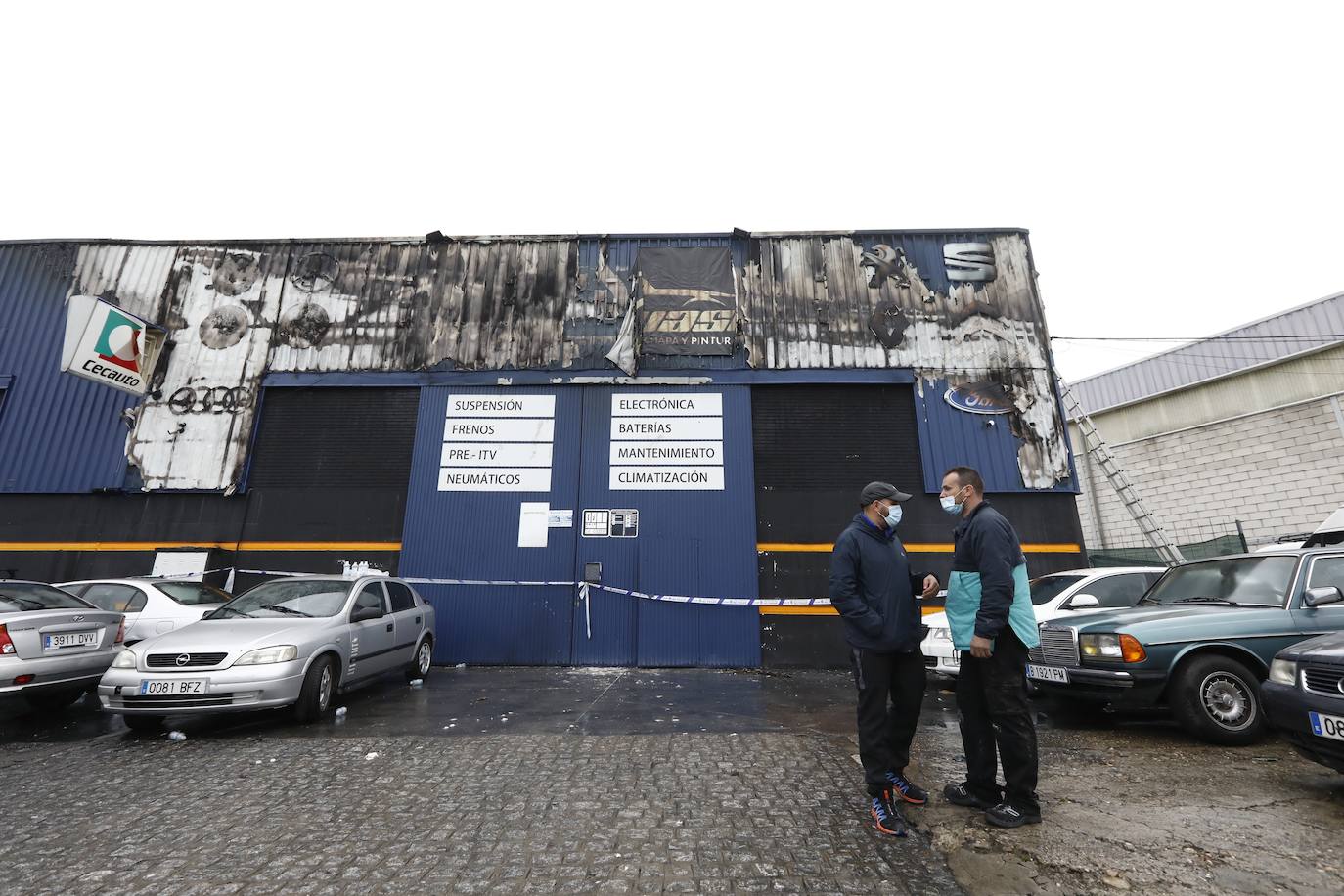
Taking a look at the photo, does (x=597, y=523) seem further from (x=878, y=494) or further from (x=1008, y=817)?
(x=1008, y=817)

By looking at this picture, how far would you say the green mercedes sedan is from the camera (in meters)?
4.82

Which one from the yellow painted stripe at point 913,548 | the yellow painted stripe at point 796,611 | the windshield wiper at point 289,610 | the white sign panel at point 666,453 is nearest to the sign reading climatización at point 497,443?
the white sign panel at point 666,453

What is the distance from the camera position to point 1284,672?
379 cm

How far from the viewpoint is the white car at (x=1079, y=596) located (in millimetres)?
6898

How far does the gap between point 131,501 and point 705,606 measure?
1052 cm

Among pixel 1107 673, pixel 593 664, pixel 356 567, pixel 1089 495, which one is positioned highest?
pixel 1089 495

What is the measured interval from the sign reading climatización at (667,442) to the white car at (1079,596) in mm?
4186

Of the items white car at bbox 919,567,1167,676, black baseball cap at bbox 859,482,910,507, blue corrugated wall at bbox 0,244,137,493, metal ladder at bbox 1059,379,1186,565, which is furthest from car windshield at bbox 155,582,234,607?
metal ladder at bbox 1059,379,1186,565

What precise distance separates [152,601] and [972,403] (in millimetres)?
12787

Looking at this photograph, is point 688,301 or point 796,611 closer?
point 796,611

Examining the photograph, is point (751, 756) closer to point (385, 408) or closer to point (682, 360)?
point (682, 360)

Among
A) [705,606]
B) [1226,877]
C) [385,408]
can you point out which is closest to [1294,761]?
[1226,877]

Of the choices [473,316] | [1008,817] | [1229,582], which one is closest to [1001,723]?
[1008,817]

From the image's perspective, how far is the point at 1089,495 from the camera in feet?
58.7
